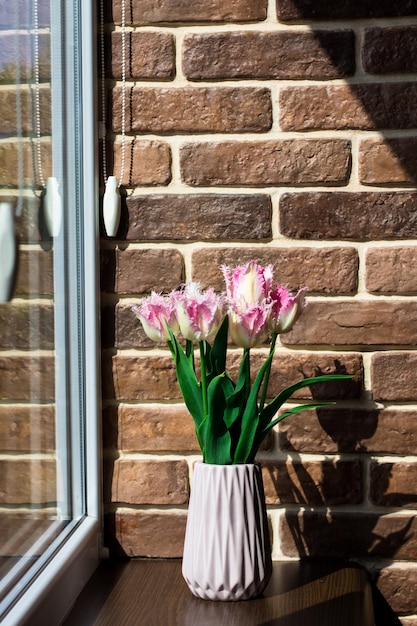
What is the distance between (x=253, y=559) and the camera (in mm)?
1203

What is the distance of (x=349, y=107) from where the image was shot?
1406 millimetres

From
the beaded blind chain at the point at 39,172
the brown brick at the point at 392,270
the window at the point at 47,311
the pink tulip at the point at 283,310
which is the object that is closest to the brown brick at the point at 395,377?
the brown brick at the point at 392,270

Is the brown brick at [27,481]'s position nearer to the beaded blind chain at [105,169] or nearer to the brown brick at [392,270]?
the beaded blind chain at [105,169]

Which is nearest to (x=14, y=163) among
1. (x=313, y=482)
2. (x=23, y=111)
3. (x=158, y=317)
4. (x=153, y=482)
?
(x=23, y=111)

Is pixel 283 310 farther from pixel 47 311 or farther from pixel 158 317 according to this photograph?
pixel 47 311

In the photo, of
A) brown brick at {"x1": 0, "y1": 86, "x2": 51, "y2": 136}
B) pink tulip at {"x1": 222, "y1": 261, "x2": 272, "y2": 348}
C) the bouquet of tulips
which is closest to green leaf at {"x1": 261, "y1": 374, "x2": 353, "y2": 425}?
the bouquet of tulips

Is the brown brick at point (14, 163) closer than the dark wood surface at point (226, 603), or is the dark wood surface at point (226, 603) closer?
the brown brick at point (14, 163)

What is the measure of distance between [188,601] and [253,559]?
0.38 feet

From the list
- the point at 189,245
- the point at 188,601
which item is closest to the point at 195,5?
the point at 189,245

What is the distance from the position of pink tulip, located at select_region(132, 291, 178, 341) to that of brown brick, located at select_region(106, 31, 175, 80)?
44 centimetres

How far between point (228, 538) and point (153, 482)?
10.4 inches

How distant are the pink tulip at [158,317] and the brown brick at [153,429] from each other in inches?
9.0

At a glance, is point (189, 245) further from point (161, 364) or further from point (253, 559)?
point (253, 559)

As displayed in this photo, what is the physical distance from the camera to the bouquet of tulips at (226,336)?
1.19 meters
